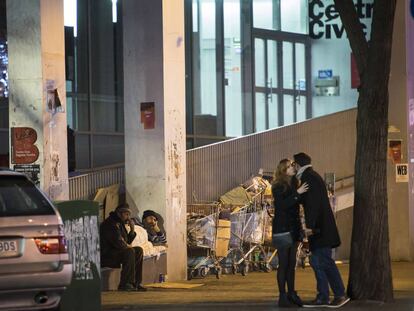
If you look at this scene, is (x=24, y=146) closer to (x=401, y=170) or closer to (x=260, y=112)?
(x=401, y=170)

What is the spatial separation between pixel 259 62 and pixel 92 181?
39.0ft

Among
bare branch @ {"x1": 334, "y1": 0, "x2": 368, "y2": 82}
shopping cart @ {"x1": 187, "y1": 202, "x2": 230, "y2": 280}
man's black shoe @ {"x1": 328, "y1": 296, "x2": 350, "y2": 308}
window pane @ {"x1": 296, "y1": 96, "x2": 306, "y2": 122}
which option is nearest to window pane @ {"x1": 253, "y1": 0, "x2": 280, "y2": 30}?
window pane @ {"x1": 296, "y1": 96, "x2": 306, "y2": 122}

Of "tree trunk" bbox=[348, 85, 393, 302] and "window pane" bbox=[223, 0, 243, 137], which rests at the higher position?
"window pane" bbox=[223, 0, 243, 137]

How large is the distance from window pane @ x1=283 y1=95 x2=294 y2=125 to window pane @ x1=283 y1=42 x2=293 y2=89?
0.32 metres

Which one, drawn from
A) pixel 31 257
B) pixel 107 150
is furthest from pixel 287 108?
pixel 31 257

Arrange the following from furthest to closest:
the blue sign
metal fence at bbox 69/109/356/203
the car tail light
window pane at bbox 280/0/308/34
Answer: window pane at bbox 280/0/308/34, the blue sign, metal fence at bbox 69/109/356/203, the car tail light

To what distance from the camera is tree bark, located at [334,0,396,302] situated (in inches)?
474

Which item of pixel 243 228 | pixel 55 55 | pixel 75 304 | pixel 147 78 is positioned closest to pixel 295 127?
pixel 243 228

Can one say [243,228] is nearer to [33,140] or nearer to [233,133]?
[33,140]

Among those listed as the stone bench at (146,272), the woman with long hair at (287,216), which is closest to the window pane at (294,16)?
the stone bench at (146,272)

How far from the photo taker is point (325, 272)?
11711mm

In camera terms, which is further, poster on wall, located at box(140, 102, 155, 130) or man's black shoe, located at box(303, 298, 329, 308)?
poster on wall, located at box(140, 102, 155, 130)

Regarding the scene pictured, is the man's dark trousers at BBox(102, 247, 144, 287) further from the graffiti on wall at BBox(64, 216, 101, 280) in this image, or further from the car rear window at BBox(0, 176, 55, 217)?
the car rear window at BBox(0, 176, 55, 217)

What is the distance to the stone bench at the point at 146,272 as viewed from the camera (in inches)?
560
